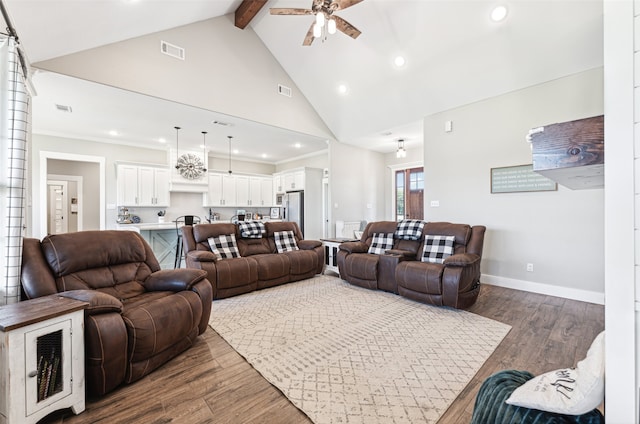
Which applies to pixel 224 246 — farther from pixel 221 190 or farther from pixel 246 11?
pixel 221 190

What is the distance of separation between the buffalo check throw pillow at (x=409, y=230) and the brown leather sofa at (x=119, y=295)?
9.34 feet

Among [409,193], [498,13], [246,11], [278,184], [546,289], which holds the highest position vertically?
[246,11]

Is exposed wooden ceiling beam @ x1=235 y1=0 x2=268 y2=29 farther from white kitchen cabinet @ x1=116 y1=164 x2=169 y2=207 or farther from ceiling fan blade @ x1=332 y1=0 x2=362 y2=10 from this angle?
white kitchen cabinet @ x1=116 y1=164 x2=169 y2=207

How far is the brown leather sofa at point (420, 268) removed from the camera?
10.3 feet

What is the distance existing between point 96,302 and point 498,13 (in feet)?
15.6


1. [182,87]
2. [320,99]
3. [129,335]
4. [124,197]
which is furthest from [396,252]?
[124,197]

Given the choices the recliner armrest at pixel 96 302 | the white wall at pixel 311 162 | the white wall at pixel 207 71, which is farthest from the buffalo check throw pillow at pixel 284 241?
the white wall at pixel 311 162

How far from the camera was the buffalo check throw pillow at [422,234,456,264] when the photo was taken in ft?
12.2

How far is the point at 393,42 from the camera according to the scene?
4.08m

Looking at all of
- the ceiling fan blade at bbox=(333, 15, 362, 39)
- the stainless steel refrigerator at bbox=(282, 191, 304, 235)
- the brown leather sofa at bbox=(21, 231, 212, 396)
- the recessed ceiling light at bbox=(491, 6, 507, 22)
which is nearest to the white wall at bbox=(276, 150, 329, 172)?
the stainless steel refrigerator at bbox=(282, 191, 304, 235)

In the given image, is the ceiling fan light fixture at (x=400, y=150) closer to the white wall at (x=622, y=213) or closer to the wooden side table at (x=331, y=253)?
the wooden side table at (x=331, y=253)

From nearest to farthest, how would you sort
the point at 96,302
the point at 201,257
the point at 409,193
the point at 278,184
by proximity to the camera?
the point at 96,302
the point at 201,257
the point at 409,193
the point at 278,184

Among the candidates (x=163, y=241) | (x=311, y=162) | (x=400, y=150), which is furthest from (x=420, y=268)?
(x=311, y=162)

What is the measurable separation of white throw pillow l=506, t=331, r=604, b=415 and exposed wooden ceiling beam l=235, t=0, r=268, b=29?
5.05 metres
